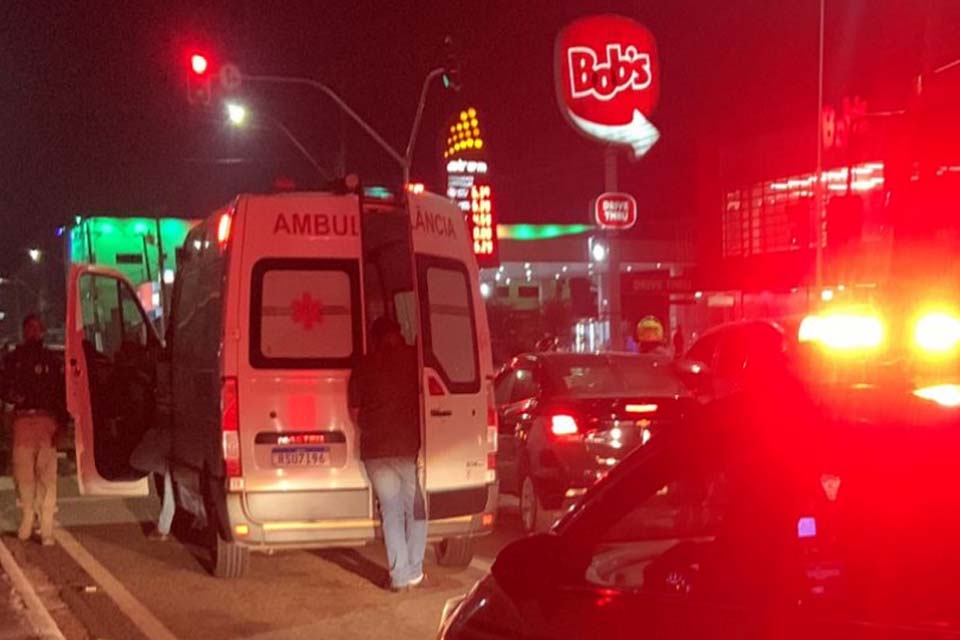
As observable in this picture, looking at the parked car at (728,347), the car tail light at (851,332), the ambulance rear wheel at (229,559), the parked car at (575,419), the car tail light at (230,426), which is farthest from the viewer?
the parked car at (728,347)

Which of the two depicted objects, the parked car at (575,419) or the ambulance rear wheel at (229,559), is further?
the parked car at (575,419)

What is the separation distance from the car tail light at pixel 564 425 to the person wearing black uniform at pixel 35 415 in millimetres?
3971

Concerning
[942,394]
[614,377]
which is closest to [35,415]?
[614,377]

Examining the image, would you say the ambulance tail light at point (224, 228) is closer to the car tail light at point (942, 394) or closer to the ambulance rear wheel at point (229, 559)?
the ambulance rear wheel at point (229, 559)

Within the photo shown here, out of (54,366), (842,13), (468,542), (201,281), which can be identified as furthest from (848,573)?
(842,13)

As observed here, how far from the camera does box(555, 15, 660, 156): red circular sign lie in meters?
24.2

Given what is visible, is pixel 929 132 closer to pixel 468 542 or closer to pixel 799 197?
pixel 468 542

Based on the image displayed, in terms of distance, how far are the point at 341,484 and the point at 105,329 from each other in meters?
5.86

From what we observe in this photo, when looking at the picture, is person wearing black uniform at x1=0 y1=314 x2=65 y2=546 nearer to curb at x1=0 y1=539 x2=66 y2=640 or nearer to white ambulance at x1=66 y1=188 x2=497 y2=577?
curb at x1=0 y1=539 x2=66 y2=640

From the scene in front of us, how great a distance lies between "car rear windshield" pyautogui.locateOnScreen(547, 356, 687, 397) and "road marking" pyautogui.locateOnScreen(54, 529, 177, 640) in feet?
12.2

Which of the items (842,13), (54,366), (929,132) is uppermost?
(842,13)

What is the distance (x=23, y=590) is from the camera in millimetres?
8336

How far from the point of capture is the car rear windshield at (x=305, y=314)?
828 cm

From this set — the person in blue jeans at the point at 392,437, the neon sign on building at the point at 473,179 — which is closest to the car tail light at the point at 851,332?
the person in blue jeans at the point at 392,437
